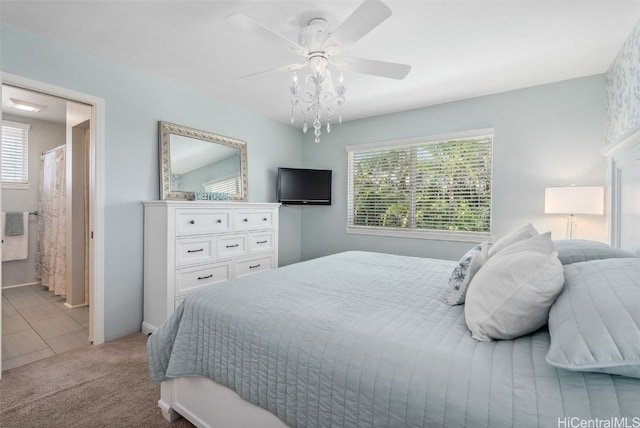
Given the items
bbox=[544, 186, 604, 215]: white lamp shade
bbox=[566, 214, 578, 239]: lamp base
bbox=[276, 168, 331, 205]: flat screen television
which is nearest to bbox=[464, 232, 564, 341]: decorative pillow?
bbox=[544, 186, 604, 215]: white lamp shade

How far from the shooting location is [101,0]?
185 centimetres

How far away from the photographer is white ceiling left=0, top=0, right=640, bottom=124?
6.23 feet

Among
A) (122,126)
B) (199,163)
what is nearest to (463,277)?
(199,163)

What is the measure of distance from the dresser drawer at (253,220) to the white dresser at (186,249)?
0.4 inches

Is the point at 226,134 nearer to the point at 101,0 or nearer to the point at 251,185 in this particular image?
the point at 251,185

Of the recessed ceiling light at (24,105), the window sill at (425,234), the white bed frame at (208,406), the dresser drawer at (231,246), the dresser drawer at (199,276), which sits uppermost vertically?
the recessed ceiling light at (24,105)

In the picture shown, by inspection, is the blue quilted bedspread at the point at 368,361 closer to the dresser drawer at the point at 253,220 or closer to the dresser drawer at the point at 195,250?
the dresser drawer at the point at 195,250

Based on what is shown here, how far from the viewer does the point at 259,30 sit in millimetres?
1686

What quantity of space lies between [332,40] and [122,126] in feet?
6.98

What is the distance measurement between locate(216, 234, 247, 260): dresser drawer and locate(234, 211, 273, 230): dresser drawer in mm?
123

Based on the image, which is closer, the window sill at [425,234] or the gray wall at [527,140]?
the gray wall at [527,140]

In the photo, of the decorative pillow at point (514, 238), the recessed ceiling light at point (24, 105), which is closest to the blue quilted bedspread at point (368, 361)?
the decorative pillow at point (514, 238)

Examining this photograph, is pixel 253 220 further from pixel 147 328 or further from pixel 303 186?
pixel 147 328

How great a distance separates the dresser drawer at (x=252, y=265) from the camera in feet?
10.9
